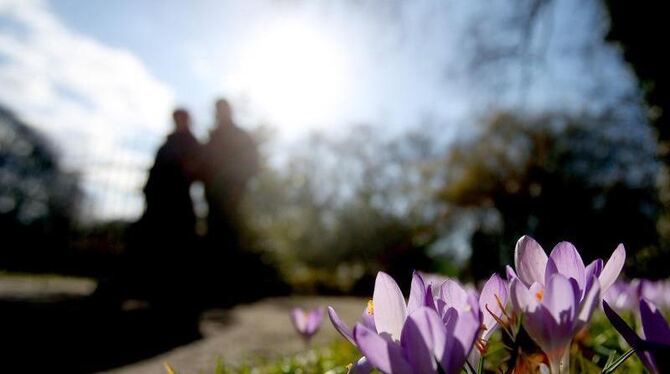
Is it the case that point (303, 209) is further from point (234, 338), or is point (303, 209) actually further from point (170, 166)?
point (234, 338)

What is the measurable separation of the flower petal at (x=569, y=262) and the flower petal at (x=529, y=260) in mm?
42

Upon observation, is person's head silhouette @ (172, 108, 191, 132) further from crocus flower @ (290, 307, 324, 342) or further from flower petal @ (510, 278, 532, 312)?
flower petal @ (510, 278, 532, 312)

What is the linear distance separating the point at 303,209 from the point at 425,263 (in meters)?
20.3

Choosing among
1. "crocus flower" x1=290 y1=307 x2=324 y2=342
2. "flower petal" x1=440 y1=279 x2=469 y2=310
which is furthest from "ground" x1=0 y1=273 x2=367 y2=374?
"flower petal" x1=440 y1=279 x2=469 y2=310

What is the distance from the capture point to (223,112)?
6.57 meters

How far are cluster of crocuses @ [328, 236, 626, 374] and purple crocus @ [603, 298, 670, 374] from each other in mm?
63

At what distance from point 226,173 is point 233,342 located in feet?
15.3

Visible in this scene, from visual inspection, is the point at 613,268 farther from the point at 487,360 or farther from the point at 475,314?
the point at 487,360

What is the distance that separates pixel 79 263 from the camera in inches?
361

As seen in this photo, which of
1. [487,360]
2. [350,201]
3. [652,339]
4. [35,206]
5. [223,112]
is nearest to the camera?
[652,339]

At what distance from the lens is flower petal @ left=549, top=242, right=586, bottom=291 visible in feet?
2.02

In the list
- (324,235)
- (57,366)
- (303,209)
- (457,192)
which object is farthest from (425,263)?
(303,209)

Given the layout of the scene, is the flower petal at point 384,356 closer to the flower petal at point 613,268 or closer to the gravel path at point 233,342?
the flower petal at point 613,268

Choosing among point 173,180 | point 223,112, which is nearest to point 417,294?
point 173,180
